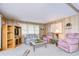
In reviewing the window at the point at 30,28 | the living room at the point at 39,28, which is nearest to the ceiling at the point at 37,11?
the living room at the point at 39,28

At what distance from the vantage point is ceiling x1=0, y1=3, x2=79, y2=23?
1.72m

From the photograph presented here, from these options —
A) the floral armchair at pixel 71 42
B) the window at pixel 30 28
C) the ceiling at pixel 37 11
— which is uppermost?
the ceiling at pixel 37 11

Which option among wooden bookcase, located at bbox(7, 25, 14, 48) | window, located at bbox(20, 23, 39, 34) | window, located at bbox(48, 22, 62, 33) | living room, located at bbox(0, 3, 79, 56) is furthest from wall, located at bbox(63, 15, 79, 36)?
wooden bookcase, located at bbox(7, 25, 14, 48)

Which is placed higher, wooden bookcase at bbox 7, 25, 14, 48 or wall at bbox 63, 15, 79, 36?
wall at bbox 63, 15, 79, 36

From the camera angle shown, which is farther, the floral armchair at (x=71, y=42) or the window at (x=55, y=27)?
the window at (x=55, y=27)

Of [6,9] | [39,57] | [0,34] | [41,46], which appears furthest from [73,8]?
[0,34]

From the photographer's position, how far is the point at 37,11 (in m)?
1.79

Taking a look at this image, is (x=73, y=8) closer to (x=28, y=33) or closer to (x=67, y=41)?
(x=67, y=41)

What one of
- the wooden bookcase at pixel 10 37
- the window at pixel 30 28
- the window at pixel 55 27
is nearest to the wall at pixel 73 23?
the window at pixel 55 27

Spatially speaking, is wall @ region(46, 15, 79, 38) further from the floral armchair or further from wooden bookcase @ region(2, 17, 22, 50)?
wooden bookcase @ region(2, 17, 22, 50)

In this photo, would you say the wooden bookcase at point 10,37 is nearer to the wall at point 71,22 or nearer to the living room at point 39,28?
the living room at point 39,28

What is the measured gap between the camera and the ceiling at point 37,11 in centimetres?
172

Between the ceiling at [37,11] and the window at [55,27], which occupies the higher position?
the ceiling at [37,11]

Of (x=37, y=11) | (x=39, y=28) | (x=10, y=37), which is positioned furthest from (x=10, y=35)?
(x=37, y=11)
